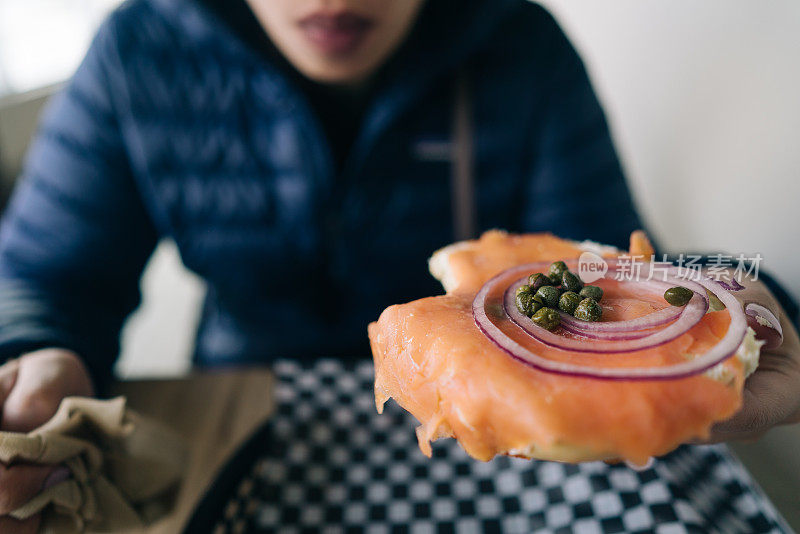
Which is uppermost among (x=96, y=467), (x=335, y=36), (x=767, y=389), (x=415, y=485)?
(x=335, y=36)

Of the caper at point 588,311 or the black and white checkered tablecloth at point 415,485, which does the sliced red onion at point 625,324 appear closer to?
the caper at point 588,311

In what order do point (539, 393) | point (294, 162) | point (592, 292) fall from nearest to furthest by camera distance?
1. point (539, 393)
2. point (592, 292)
3. point (294, 162)

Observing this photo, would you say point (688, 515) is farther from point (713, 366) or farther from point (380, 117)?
point (380, 117)

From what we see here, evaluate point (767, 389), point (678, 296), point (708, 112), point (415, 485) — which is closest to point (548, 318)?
point (678, 296)

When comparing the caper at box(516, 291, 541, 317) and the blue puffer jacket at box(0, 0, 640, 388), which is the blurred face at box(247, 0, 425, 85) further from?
the caper at box(516, 291, 541, 317)

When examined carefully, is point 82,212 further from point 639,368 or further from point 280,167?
point 639,368

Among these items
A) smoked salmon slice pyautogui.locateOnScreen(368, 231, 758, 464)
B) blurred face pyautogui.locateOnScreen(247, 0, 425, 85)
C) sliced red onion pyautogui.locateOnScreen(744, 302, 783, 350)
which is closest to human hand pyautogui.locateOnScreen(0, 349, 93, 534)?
smoked salmon slice pyautogui.locateOnScreen(368, 231, 758, 464)

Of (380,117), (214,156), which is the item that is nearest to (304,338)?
(214,156)
